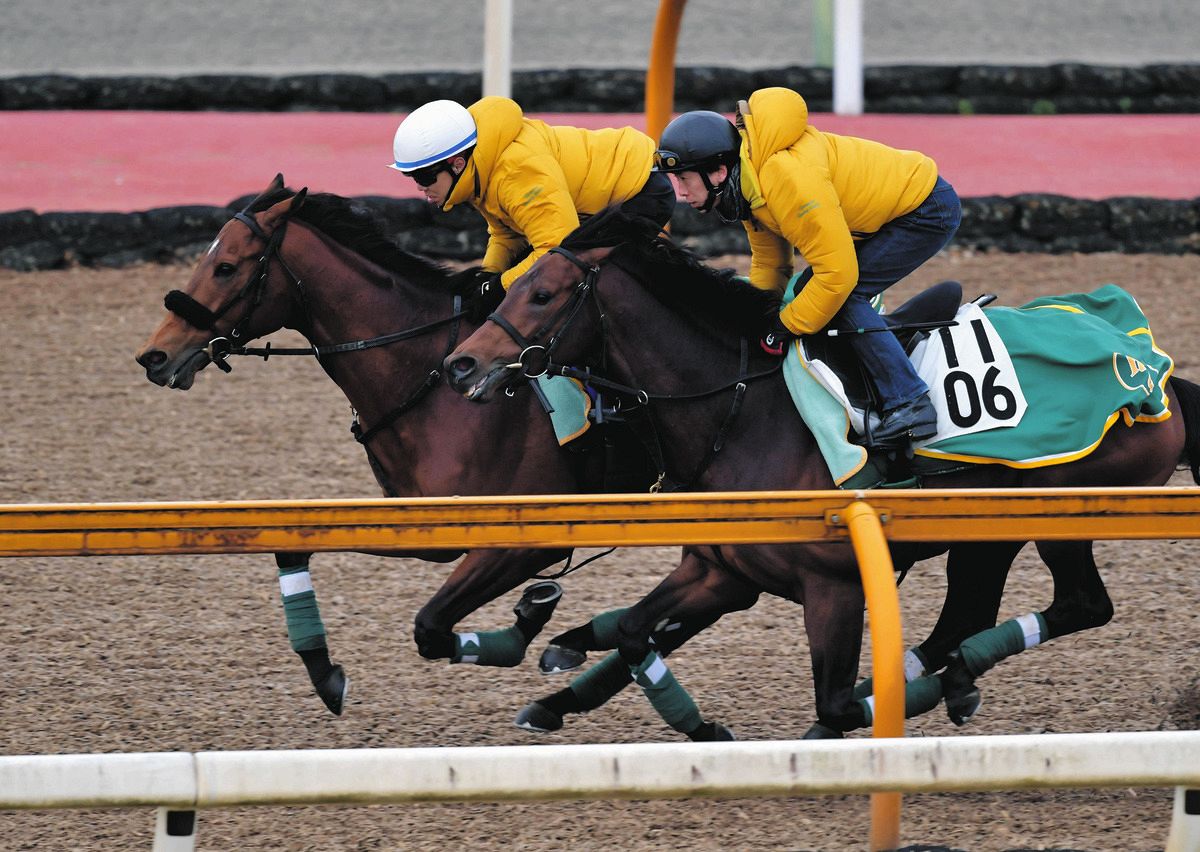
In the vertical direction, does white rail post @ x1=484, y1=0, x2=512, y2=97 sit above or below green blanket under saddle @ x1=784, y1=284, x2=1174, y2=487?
above

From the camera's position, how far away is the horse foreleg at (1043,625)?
4.89 m

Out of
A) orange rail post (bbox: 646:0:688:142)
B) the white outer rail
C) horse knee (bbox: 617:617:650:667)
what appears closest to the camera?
the white outer rail

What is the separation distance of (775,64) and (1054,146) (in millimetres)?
2906

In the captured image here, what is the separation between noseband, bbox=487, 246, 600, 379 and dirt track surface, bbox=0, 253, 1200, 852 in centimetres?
121

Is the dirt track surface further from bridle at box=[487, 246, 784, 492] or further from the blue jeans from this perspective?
the blue jeans

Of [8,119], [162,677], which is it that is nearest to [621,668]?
[162,677]

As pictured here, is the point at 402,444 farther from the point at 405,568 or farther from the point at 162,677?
the point at 405,568

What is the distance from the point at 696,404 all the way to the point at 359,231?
1343mm

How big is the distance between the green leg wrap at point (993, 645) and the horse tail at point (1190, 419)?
693 mm

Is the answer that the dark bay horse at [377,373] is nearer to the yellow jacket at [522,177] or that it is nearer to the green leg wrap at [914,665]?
the yellow jacket at [522,177]

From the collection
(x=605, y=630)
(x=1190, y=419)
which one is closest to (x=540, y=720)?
(x=605, y=630)

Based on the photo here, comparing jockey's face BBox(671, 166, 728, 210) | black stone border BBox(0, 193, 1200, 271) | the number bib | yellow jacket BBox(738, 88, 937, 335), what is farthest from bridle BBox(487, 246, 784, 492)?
black stone border BBox(0, 193, 1200, 271)

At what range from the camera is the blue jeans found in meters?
4.64

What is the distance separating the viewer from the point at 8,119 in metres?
13.8
